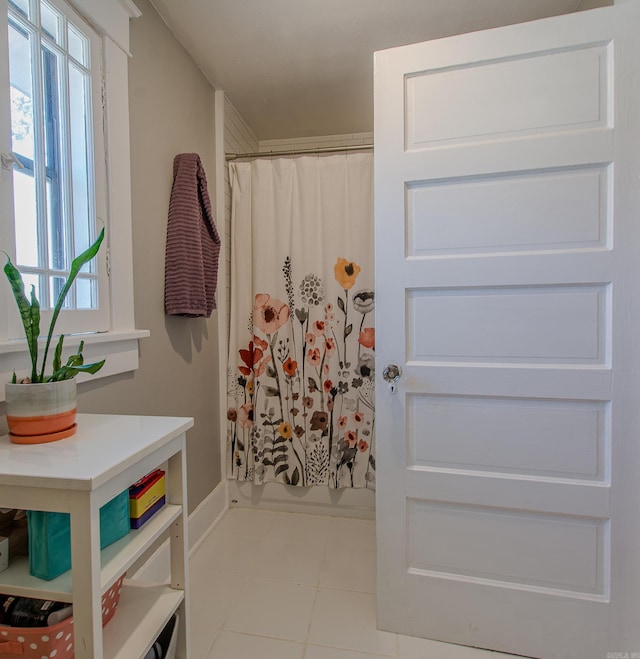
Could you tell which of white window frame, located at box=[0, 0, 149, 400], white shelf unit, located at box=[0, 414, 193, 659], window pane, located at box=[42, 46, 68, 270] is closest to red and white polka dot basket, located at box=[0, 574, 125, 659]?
white shelf unit, located at box=[0, 414, 193, 659]

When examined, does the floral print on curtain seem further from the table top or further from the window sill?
the table top

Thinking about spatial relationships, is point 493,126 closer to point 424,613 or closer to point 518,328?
point 518,328

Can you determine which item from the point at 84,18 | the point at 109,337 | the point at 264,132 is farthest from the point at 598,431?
the point at 264,132

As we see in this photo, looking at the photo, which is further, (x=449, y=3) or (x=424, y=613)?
(x=449, y=3)

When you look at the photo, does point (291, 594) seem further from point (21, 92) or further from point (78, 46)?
point (78, 46)

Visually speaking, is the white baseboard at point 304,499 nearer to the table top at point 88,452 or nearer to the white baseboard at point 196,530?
the white baseboard at point 196,530

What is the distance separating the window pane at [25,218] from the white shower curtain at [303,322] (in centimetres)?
110

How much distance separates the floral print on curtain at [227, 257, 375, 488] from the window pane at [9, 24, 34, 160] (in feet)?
3.90

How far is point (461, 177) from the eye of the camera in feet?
3.87

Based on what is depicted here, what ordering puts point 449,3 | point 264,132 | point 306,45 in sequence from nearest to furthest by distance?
point 449,3 < point 306,45 < point 264,132

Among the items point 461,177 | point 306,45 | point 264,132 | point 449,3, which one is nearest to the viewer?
point 461,177

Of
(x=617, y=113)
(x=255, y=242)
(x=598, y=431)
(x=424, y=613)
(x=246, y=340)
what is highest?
(x=617, y=113)

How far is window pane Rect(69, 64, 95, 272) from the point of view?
110cm

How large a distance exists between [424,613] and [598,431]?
0.83m
